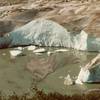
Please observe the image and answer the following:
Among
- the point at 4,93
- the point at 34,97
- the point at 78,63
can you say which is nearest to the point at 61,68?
the point at 78,63

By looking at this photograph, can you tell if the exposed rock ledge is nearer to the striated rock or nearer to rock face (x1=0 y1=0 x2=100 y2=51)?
rock face (x1=0 y1=0 x2=100 y2=51)

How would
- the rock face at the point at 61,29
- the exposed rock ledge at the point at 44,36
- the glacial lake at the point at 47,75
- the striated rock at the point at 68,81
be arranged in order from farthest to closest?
the exposed rock ledge at the point at 44,36 → the rock face at the point at 61,29 → the striated rock at the point at 68,81 → the glacial lake at the point at 47,75

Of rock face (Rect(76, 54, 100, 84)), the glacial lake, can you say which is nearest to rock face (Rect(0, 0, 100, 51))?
the glacial lake

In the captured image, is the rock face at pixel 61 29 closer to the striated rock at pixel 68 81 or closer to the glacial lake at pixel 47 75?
the glacial lake at pixel 47 75

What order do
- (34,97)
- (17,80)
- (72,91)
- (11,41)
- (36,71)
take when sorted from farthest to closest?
(11,41), (36,71), (17,80), (72,91), (34,97)

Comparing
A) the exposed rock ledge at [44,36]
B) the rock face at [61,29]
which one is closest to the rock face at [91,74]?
the rock face at [61,29]

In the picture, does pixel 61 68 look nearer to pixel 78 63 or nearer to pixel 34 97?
pixel 78 63
